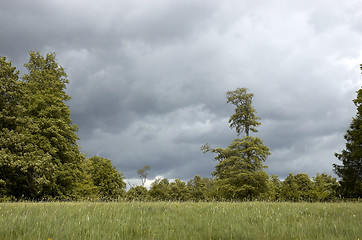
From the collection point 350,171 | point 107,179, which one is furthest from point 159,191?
point 350,171

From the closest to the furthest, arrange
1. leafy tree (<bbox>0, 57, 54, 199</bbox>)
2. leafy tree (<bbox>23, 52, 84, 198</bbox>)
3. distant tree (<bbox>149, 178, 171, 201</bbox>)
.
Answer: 1. leafy tree (<bbox>0, 57, 54, 199</bbox>)
2. leafy tree (<bbox>23, 52, 84, 198</bbox>)
3. distant tree (<bbox>149, 178, 171, 201</bbox>)

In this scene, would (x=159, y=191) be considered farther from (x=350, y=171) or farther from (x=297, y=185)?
(x=350, y=171)

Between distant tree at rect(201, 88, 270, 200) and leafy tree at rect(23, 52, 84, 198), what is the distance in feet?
56.4

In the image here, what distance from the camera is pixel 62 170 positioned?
25.2 metres

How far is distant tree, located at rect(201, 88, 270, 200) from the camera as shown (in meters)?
30.8

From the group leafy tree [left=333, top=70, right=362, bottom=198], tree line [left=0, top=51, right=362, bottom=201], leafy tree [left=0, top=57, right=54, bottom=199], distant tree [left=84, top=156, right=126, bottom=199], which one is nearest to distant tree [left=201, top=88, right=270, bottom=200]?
tree line [left=0, top=51, right=362, bottom=201]

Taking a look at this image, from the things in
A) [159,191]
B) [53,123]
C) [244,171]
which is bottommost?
[159,191]

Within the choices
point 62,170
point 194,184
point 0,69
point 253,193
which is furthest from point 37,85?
point 194,184

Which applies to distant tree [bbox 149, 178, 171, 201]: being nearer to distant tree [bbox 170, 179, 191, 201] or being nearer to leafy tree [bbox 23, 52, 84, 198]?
distant tree [bbox 170, 179, 191, 201]

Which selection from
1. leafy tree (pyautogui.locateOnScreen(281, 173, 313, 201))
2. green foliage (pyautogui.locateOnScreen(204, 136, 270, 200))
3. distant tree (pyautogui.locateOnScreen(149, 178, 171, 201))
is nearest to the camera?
green foliage (pyautogui.locateOnScreen(204, 136, 270, 200))

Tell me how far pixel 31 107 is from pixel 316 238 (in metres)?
27.1

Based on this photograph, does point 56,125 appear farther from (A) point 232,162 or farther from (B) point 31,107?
(A) point 232,162

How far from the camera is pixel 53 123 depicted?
84.2 feet

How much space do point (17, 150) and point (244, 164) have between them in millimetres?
23216
